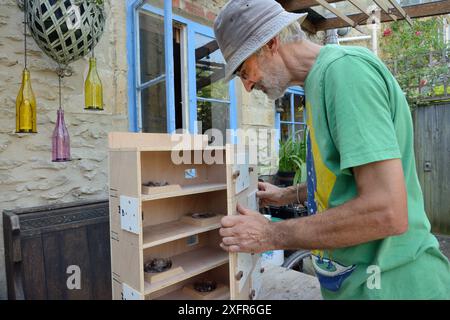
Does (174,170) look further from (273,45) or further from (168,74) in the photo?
(168,74)

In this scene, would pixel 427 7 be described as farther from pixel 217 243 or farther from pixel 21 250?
pixel 21 250

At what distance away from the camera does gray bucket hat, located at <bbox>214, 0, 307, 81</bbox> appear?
976 millimetres

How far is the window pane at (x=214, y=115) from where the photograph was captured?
2.97m

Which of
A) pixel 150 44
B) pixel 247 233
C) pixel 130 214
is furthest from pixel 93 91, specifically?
pixel 247 233

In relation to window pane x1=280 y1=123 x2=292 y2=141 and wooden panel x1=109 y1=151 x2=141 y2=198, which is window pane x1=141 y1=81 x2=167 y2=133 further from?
window pane x1=280 y1=123 x2=292 y2=141

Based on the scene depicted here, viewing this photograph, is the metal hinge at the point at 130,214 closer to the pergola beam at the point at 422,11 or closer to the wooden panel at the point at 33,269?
the wooden panel at the point at 33,269

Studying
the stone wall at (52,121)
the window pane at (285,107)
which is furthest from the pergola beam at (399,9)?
the stone wall at (52,121)

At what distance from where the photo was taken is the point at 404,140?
0.87 metres

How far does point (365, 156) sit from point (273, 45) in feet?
1.61

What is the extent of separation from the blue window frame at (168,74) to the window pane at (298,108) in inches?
72.7

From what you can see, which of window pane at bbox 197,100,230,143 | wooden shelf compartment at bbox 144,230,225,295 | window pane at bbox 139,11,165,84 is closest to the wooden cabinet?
wooden shelf compartment at bbox 144,230,225,295

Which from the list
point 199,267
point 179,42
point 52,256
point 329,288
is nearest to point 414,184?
point 329,288

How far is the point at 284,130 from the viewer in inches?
175
